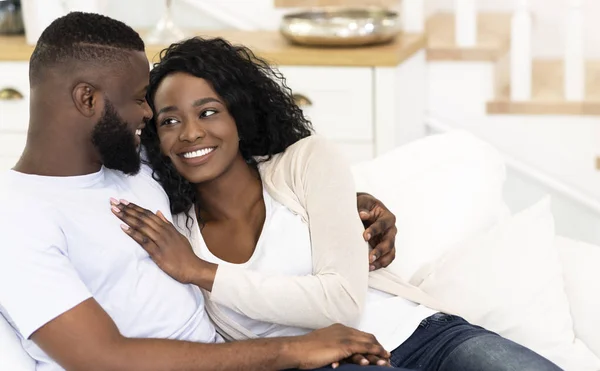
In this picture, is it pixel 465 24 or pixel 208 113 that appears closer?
pixel 208 113

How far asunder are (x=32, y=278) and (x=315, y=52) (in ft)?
5.70

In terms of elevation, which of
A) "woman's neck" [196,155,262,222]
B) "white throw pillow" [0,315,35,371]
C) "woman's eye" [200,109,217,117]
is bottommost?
"white throw pillow" [0,315,35,371]

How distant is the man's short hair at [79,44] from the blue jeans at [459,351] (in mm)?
780

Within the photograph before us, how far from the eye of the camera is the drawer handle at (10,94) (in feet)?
11.0

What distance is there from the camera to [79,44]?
66.2 inches

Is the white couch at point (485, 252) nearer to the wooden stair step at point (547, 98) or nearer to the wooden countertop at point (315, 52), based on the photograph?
the wooden countertop at point (315, 52)

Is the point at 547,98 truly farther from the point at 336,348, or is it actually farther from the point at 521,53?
the point at 336,348

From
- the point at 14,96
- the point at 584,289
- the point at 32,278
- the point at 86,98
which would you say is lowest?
the point at 584,289

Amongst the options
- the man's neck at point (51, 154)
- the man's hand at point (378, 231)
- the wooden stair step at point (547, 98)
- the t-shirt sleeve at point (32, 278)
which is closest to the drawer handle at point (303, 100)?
the wooden stair step at point (547, 98)

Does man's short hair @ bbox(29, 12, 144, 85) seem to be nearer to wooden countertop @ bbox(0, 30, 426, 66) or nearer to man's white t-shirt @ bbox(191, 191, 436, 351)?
man's white t-shirt @ bbox(191, 191, 436, 351)

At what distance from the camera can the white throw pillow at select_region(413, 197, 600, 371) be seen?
2.15 m

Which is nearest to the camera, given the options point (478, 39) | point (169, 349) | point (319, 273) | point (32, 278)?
point (32, 278)

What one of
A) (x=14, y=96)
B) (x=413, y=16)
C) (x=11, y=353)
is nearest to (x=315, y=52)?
(x=413, y=16)

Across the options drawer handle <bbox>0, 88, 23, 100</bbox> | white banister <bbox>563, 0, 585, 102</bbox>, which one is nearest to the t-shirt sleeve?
drawer handle <bbox>0, 88, 23, 100</bbox>
